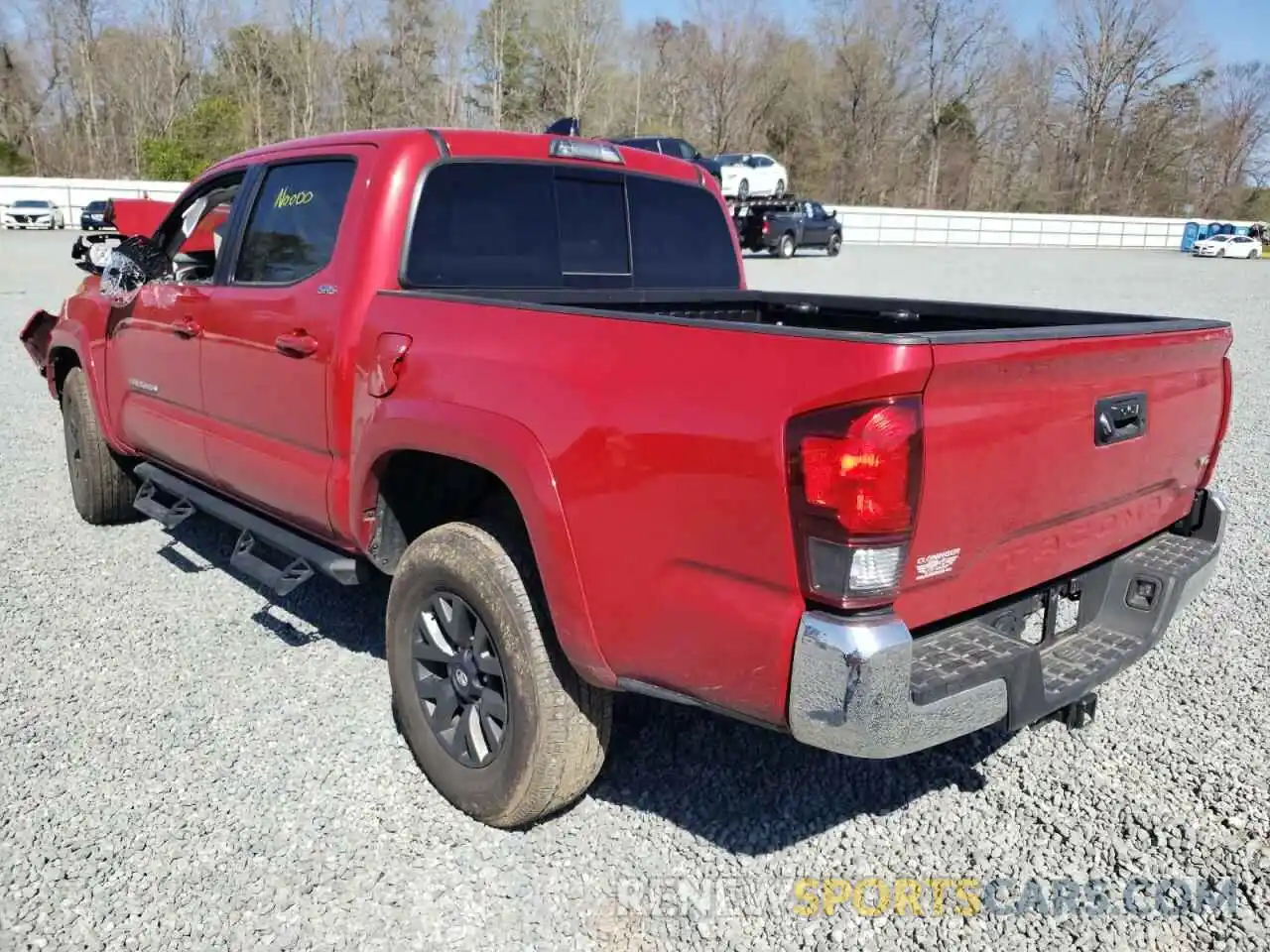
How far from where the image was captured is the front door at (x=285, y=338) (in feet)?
11.3

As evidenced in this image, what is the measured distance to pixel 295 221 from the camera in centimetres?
381

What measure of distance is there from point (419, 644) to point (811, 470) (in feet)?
5.18

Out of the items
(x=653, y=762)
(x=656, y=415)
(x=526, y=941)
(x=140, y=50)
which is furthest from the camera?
(x=140, y=50)

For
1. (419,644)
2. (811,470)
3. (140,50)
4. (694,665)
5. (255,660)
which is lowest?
(255,660)

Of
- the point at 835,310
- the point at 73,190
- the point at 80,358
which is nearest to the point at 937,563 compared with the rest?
the point at 835,310

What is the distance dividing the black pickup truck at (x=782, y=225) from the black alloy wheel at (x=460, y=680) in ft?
86.9

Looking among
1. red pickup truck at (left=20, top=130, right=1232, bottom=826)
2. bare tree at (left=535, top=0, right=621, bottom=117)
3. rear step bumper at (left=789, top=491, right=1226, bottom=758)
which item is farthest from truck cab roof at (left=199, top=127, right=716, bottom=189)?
bare tree at (left=535, top=0, right=621, bottom=117)

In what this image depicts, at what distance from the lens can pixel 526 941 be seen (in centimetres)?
258

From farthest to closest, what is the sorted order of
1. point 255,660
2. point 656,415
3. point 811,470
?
1. point 255,660
2. point 656,415
3. point 811,470

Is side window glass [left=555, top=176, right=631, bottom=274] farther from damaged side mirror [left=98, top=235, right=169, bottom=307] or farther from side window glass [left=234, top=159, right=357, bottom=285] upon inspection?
damaged side mirror [left=98, top=235, right=169, bottom=307]

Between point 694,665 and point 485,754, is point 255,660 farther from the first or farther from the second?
point 694,665

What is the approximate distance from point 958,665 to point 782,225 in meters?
28.2

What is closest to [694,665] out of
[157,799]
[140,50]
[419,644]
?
[419,644]

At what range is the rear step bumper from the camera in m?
2.12
